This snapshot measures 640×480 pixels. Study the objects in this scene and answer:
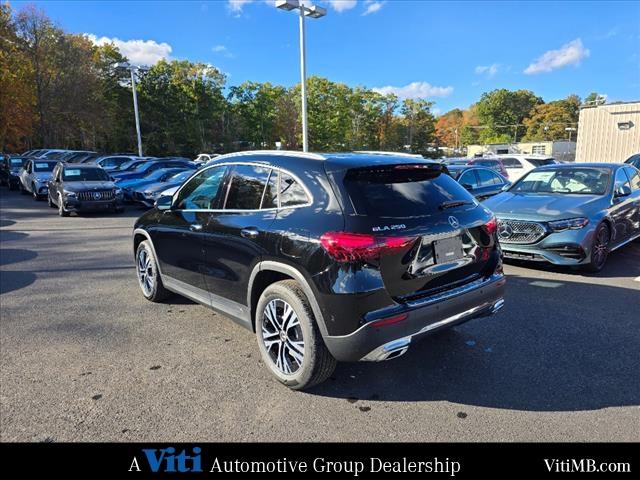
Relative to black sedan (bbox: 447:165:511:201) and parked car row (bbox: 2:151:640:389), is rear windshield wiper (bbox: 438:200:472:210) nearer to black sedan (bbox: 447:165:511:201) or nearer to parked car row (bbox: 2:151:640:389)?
parked car row (bbox: 2:151:640:389)

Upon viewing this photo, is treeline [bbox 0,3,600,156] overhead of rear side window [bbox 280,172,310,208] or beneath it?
overhead

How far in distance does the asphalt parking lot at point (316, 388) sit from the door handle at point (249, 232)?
3.72 ft

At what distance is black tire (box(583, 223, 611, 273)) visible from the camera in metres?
6.30

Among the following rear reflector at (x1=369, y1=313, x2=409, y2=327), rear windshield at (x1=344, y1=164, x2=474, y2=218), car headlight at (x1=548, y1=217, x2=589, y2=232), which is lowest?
rear reflector at (x1=369, y1=313, x2=409, y2=327)

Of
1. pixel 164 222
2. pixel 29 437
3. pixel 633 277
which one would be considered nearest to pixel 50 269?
pixel 164 222

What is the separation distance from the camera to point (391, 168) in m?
3.38

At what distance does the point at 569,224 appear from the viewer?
6234 millimetres

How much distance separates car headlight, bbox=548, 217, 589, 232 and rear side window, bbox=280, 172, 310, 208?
4.55 meters

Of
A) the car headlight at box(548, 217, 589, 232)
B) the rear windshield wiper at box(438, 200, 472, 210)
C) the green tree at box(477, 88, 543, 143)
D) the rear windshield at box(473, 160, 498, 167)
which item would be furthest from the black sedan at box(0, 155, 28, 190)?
the green tree at box(477, 88, 543, 143)

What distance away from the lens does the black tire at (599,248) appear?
20.7ft

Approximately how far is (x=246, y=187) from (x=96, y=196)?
11.7 meters

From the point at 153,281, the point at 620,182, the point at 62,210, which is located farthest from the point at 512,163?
the point at 153,281
